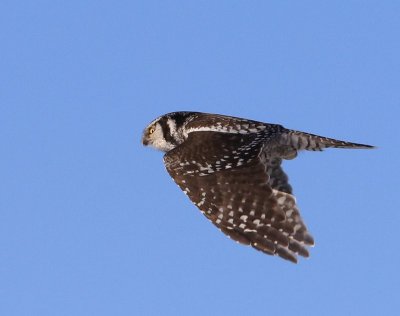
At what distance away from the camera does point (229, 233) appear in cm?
1738

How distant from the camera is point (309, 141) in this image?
18.7 metres

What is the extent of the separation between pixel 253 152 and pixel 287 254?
180 cm

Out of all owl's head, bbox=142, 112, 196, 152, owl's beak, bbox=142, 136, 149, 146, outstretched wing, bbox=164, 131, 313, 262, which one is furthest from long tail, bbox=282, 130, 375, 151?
owl's beak, bbox=142, 136, 149, 146

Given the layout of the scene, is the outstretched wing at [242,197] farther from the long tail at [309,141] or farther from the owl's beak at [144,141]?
the owl's beak at [144,141]

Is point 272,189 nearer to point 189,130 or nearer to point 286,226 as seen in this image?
point 286,226

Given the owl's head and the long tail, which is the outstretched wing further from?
the owl's head

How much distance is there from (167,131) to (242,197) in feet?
11.7

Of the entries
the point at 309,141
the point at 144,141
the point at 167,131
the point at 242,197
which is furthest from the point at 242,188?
the point at 144,141

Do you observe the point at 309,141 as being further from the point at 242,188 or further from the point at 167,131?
the point at 167,131

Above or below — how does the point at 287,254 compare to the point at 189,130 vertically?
below

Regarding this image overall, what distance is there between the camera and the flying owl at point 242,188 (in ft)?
57.0

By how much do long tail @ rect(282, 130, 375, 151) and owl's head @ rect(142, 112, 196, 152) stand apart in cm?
223

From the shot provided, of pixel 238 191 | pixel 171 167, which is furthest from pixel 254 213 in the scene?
pixel 171 167

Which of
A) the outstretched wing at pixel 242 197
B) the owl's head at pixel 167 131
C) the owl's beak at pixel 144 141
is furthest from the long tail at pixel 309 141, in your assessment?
the owl's beak at pixel 144 141
